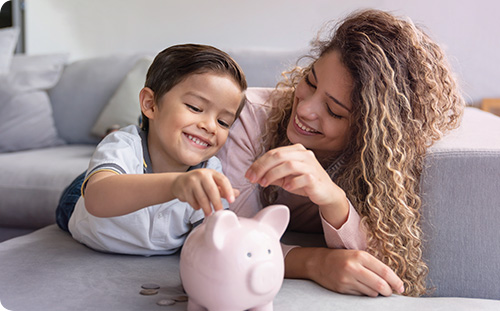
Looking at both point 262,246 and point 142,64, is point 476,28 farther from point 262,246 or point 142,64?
point 262,246

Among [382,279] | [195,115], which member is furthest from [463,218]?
[195,115]

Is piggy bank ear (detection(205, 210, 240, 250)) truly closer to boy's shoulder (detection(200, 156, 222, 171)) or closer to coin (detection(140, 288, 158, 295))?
coin (detection(140, 288, 158, 295))

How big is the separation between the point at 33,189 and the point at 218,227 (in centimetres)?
151

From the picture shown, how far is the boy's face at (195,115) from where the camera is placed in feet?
3.80

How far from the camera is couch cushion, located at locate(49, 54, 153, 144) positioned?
254 centimetres

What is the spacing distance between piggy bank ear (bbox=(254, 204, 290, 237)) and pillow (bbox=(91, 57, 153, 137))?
167 centimetres

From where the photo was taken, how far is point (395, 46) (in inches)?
44.8

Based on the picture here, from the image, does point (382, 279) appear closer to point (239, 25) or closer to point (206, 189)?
point (206, 189)

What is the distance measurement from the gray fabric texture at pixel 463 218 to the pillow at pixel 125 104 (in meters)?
1.63

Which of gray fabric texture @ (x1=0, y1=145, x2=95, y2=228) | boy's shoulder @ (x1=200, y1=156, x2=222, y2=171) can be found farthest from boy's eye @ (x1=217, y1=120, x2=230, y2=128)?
gray fabric texture @ (x1=0, y1=145, x2=95, y2=228)

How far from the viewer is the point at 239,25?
9.13 feet

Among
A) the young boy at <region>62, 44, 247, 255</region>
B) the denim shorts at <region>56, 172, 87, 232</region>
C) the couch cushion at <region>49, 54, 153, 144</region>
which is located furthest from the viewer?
the couch cushion at <region>49, 54, 153, 144</region>

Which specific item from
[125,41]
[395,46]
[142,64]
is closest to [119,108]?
[142,64]

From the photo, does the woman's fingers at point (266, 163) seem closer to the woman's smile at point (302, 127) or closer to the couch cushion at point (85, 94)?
the woman's smile at point (302, 127)
